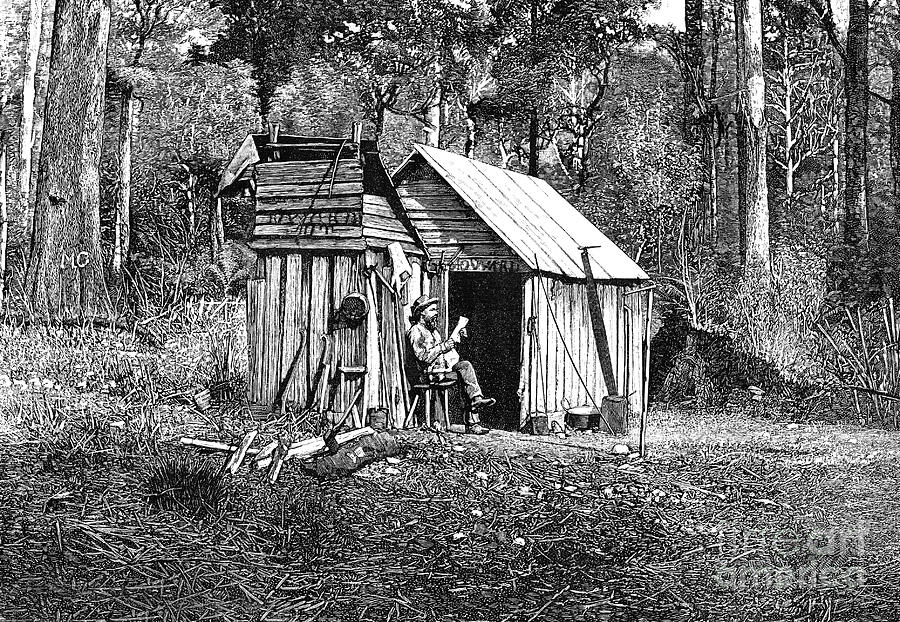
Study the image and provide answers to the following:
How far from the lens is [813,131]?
10344 mm

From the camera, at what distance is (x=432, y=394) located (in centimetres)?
589

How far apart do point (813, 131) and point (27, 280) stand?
8.61 meters

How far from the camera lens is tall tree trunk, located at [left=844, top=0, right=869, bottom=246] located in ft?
21.7

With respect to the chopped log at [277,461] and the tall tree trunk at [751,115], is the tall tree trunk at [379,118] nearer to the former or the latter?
the chopped log at [277,461]

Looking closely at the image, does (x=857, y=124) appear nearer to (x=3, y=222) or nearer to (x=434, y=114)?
(x=434, y=114)

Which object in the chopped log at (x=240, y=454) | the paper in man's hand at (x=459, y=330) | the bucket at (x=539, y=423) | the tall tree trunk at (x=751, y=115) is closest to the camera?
the chopped log at (x=240, y=454)

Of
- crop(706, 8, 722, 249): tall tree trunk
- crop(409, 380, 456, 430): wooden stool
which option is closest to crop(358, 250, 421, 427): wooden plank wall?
crop(409, 380, 456, 430): wooden stool

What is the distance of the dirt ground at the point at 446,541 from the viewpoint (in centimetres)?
405

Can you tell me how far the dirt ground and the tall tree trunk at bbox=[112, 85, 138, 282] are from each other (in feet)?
3.80

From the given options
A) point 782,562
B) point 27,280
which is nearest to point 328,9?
point 27,280

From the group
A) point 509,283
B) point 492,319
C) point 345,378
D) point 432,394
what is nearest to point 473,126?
point 509,283

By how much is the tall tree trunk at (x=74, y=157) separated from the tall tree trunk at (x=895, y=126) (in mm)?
5489

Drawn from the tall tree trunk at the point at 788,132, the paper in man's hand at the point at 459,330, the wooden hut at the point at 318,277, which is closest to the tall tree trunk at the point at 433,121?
the wooden hut at the point at 318,277

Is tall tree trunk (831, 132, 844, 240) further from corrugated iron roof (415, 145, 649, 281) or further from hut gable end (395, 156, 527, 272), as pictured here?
hut gable end (395, 156, 527, 272)
